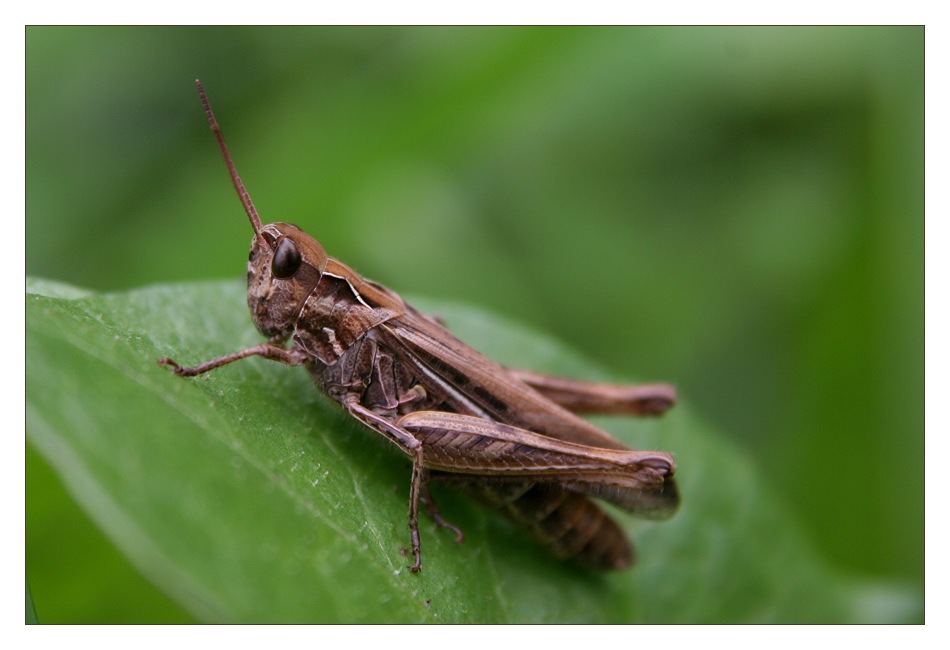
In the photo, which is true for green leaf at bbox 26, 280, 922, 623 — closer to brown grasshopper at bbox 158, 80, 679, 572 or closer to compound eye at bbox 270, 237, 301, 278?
brown grasshopper at bbox 158, 80, 679, 572

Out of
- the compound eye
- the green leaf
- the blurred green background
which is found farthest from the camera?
the blurred green background

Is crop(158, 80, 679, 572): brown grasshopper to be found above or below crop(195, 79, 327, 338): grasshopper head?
below

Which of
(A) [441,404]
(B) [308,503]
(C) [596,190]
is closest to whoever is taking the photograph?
(B) [308,503]

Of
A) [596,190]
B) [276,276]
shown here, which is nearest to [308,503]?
[276,276]

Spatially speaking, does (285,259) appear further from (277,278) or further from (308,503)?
(308,503)

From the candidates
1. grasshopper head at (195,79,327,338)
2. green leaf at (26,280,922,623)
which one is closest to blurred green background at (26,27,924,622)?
green leaf at (26,280,922,623)

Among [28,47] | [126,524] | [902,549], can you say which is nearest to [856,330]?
[902,549]

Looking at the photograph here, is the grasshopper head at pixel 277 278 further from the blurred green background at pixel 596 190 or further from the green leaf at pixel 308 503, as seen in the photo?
the blurred green background at pixel 596 190
